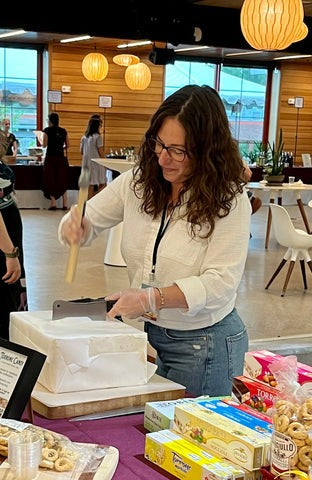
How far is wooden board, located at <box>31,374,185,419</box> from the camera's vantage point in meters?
1.60

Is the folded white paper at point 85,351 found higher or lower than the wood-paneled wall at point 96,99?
lower

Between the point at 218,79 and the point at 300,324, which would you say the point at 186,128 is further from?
the point at 218,79

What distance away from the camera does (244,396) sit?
1.49 m

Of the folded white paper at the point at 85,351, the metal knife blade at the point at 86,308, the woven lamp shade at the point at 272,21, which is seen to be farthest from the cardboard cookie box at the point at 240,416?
the woven lamp shade at the point at 272,21

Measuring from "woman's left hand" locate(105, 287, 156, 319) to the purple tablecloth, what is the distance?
245 millimetres

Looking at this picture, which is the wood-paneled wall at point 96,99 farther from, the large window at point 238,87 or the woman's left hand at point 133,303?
the woman's left hand at point 133,303

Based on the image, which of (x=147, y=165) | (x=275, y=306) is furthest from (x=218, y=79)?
(x=147, y=165)

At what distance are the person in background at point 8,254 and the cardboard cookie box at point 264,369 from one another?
167 centimetres

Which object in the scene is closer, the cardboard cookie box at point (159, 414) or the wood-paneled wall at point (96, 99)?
the cardboard cookie box at point (159, 414)

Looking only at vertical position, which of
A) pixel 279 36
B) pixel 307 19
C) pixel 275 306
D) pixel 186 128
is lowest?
pixel 275 306

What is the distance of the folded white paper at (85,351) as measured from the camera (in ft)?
5.31

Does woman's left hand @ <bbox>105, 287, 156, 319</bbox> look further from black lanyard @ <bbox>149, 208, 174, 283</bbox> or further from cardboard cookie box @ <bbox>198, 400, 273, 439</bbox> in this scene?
cardboard cookie box @ <bbox>198, 400, 273, 439</bbox>

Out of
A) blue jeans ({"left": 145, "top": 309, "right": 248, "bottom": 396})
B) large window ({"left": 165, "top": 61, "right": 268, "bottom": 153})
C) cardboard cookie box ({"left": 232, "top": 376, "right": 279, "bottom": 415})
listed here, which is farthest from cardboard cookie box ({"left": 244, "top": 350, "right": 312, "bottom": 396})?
large window ({"left": 165, "top": 61, "right": 268, "bottom": 153})

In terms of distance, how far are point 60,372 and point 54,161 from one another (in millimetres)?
10204
